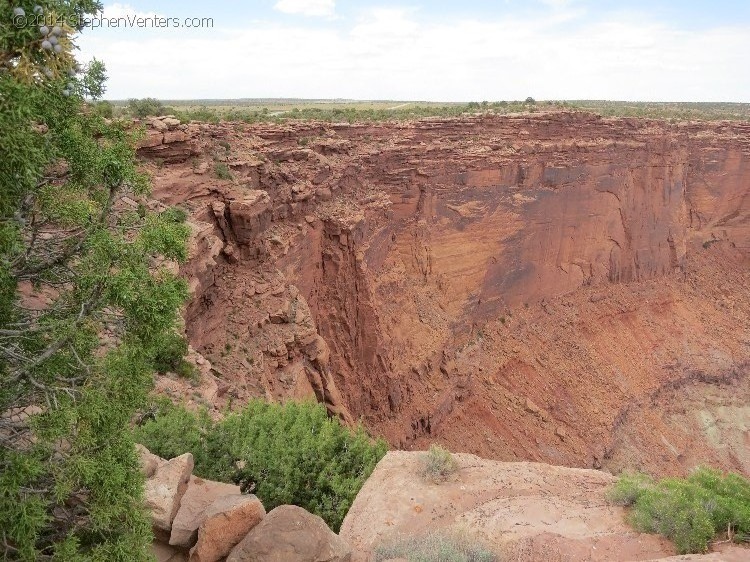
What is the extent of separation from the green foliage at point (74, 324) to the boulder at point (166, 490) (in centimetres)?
122

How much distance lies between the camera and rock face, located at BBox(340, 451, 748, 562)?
672 cm

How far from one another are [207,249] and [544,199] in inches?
730

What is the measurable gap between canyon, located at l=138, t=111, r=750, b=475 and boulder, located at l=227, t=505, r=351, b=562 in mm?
5831

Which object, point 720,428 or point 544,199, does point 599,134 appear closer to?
point 544,199

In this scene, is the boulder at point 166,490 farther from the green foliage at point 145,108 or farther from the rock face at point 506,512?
the green foliage at point 145,108

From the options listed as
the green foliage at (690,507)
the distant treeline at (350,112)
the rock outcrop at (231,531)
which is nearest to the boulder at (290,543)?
the rock outcrop at (231,531)

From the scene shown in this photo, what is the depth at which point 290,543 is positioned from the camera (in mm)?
5922

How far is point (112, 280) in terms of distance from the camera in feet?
14.9

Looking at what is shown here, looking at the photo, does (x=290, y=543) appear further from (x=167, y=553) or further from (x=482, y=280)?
(x=482, y=280)

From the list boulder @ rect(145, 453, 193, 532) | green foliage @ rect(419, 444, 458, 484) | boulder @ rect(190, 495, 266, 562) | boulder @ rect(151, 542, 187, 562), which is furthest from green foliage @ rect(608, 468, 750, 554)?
boulder @ rect(145, 453, 193, 532)

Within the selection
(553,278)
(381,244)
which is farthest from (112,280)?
(553,278)

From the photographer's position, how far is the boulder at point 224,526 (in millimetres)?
6078

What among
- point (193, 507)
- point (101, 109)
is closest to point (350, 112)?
point (101, 109)

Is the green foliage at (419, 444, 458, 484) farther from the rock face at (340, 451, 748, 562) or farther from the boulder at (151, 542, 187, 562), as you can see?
the boulder at (151, 542, 187, 562)
